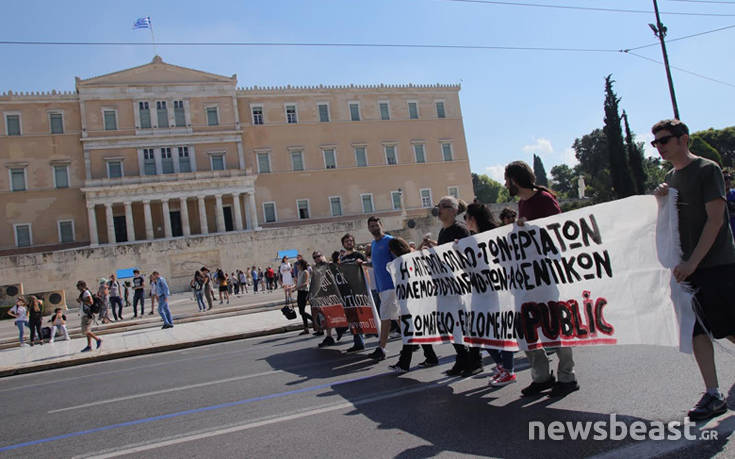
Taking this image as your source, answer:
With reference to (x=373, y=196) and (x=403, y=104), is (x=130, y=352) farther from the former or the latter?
(x=403, y=104)

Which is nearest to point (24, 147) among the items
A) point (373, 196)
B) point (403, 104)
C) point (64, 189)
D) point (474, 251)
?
point (64, 189)

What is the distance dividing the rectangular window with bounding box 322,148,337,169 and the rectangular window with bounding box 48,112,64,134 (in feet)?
71.1

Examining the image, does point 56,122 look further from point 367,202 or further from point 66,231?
point 367,202

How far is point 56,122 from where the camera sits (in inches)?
1757

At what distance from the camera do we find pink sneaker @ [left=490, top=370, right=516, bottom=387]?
5.04 metres

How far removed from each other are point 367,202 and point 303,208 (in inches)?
245

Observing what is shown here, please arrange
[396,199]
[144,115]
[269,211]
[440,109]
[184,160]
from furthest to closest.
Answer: [440,109], [396,199], [269,211], [184,160], [144,115]

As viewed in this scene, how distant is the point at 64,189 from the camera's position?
44375 millimetres

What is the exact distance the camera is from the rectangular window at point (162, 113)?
46.6 m

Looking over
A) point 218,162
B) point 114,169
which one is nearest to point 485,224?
point 218,162

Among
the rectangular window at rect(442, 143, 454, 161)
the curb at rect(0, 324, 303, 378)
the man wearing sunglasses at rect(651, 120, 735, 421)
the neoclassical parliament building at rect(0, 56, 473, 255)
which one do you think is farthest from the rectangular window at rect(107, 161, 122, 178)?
the man wearing sunglasses at rect(651, 120, 735, 421)

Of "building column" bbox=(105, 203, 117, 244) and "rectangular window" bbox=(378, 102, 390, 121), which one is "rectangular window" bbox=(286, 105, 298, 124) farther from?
"building column" bbox=(105, 203, 117, 244)

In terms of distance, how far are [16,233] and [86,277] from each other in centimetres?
1525

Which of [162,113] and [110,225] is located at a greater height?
[162,113]
